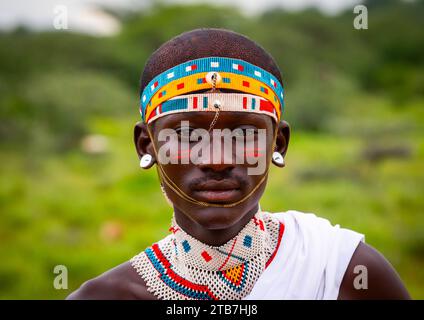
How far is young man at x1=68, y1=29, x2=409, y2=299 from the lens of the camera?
2.43 meters

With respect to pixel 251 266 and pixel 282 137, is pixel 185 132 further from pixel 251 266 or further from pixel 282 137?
pixel 251 266

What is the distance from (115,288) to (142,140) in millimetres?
628

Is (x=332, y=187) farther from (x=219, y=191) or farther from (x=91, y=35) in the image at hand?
(x=91, y=35)

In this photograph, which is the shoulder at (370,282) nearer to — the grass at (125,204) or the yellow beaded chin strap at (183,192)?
the yellow beaded chin strap at (183,192)

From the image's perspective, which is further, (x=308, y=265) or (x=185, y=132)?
(x=308, y=265)

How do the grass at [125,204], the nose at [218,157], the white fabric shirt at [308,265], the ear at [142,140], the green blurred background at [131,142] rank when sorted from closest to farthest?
the nose at [218,157] < the white fabric shirt at [308,265] < the ear at [142,140] < the grass at [125,204] < the green blurred background at [131,142]

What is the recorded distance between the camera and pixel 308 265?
8.77 feet

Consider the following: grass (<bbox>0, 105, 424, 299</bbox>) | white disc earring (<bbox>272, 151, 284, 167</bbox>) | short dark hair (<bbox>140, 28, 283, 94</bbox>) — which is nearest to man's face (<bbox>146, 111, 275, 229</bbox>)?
white disc earring (<bbox>272, 151, 284, 167</bbox>)

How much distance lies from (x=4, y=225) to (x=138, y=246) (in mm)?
3009

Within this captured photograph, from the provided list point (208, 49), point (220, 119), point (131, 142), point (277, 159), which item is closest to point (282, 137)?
point (277, 159)

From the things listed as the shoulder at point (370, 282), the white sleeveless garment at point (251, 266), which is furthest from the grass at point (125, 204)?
the shoulder at point (370, 282)

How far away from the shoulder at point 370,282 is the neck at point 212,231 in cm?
47

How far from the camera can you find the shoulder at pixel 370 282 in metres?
2.60

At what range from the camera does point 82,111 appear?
17875 mm
